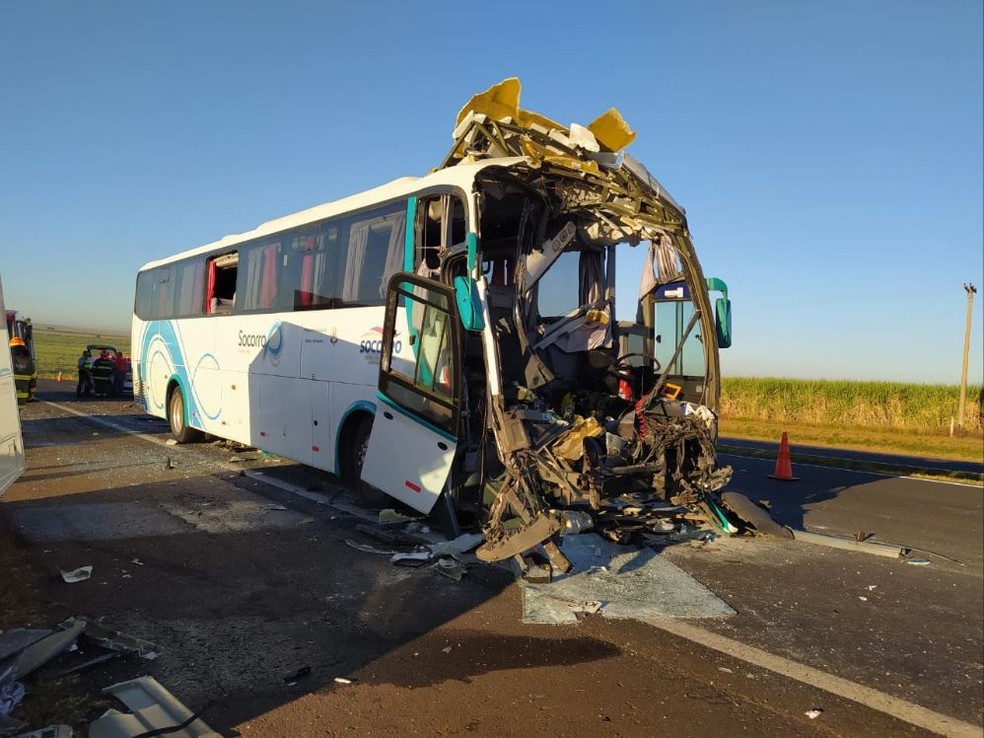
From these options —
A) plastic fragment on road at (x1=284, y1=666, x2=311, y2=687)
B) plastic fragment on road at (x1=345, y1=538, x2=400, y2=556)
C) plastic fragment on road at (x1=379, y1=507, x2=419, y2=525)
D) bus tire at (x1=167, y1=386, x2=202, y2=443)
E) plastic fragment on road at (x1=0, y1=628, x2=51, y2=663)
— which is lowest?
plastic fragment on road at (x1=284, y1=666, x2=311, y2=687)

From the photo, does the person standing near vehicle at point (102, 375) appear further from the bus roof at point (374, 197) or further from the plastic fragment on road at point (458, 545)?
the plastic fragment on road at point (458, 545)

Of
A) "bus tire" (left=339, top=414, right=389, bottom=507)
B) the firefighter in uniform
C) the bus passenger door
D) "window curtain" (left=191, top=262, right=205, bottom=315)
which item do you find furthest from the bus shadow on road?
the firefighter in uniform

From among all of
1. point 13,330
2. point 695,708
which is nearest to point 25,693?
point 695,708

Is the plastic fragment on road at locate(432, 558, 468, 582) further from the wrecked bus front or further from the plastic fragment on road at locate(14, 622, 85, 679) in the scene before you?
the plastic fragment on road at locate(14, 622, 85, 679)

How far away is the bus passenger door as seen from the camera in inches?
258

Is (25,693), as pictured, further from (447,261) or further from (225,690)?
(447,261)

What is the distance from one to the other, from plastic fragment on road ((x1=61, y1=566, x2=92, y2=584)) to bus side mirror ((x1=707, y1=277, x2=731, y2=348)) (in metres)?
6.54

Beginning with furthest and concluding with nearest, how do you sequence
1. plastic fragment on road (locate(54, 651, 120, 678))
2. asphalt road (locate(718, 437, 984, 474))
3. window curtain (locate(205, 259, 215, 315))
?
asphalt road (locate(718, 437, 984, 474))
window curtain (locate(205, 259, 215, 315))
plastic fragment on road (locate(54, 651, 120, 678))

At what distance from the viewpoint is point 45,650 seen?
4.08 m

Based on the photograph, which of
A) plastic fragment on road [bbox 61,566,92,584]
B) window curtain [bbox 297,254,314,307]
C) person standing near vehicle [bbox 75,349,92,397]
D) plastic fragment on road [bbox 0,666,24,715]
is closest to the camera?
plastic fragment on road [bbox 0,666,24,715]

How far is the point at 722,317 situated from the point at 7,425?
675 cm

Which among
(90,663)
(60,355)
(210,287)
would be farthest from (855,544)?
(60,355)

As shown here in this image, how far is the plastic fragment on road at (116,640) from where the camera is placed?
429 centimetres

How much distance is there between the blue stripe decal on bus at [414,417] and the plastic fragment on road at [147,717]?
3239 mm
